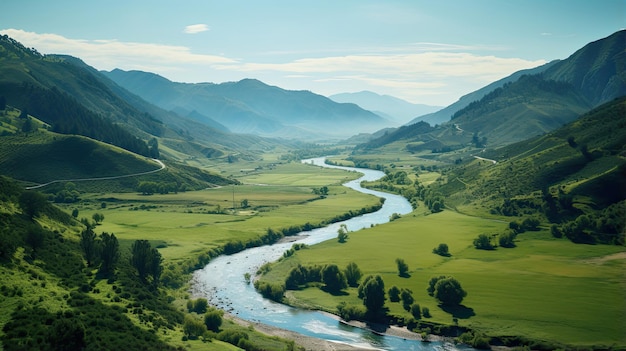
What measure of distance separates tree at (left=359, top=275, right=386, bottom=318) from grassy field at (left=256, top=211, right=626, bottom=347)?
111 inches

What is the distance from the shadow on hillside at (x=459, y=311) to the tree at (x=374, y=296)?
37.3 feet

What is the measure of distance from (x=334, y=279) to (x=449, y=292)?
2583 cm

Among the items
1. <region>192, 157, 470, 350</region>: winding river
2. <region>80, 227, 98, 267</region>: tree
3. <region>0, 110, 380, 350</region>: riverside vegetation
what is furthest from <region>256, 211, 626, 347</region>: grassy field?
<region>80, 227, 98, 267</region>: tree

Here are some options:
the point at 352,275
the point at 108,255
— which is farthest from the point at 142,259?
the point at 352,275

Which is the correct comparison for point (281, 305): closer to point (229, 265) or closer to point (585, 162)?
point (229, 265)

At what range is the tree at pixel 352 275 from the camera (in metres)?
123

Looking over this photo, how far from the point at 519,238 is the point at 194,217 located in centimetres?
10953

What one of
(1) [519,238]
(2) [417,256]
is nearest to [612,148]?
(1) [519,238]

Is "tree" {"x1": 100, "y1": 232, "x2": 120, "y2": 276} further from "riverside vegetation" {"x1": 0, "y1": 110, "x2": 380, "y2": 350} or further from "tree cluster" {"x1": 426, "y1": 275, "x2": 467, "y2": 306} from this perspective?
"tree cluster" {"x1": 426, "y1": 275, "x2": 467, "y2": 306}

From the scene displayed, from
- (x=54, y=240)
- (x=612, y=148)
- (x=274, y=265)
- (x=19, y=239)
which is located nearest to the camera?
(x=19, y=239)

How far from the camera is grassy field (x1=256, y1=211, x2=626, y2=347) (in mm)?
94062

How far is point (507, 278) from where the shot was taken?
119 metres

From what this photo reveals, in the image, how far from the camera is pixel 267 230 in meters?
178

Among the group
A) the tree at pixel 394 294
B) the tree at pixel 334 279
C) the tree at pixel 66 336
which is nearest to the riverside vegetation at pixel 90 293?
the tree at pixel 66 336
